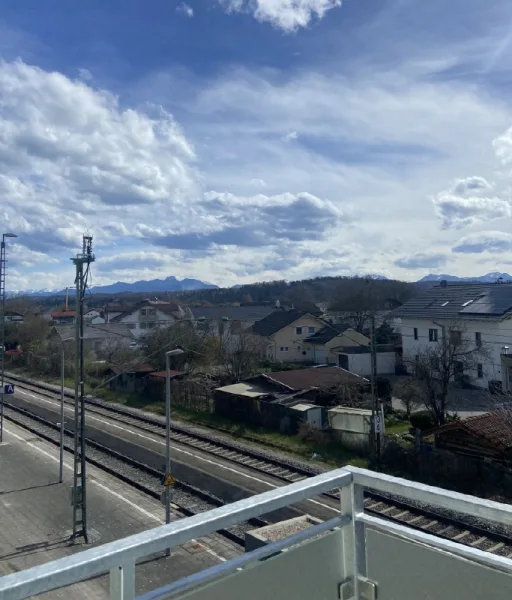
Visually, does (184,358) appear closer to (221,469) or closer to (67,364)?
(67,364)

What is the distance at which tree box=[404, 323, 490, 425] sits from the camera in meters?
21.9

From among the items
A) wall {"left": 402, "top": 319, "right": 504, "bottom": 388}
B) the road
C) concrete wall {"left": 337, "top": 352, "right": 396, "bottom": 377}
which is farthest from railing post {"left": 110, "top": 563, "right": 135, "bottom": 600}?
concrete wall {"left": 337, "top": 352, "right": 396, "bottom": 377}

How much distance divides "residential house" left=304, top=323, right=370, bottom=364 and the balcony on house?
38195 millimetres

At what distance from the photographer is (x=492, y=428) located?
55.5 ft

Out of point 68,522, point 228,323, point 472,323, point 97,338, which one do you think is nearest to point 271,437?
point 68,522

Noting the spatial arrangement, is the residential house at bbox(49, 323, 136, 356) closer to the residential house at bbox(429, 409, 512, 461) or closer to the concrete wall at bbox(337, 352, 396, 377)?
the concrete wall at bbox(337, 352, 396, 377)

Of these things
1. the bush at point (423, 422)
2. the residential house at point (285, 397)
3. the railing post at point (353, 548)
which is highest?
the railing post at point (353, 548)

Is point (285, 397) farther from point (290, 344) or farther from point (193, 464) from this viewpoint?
point (290, 344)

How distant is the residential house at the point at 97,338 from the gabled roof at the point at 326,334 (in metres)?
16.1

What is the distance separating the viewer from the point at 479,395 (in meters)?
28.6

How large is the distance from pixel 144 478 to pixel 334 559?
1682cm

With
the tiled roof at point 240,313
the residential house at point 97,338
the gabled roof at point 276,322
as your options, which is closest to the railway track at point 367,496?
the gabled roof at point 276,322

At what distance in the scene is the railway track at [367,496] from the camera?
1241cm

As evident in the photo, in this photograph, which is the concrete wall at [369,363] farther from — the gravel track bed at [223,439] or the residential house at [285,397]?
the gravel track bed at [223,439]
